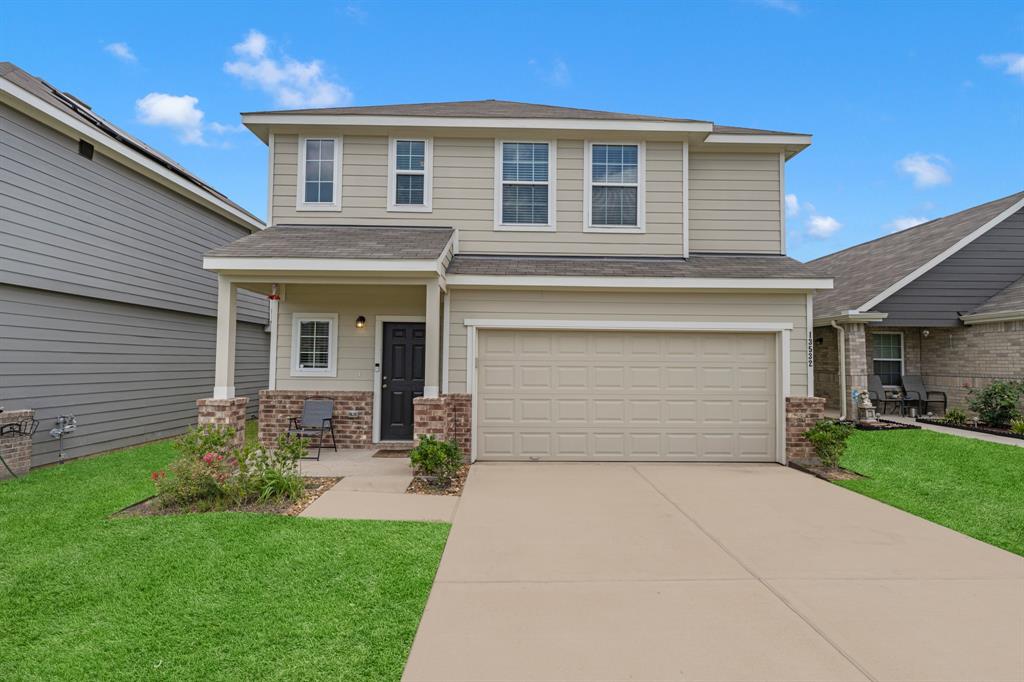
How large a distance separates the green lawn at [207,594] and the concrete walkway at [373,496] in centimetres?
34

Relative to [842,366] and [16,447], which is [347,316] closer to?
[16,447]

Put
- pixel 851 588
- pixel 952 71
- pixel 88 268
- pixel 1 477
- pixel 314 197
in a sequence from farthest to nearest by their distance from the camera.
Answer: pixel 952 71
pixel 314 197
pixel 88 268
pixel 1 477
pixel 851 588

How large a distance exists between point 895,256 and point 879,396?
422 centimetres

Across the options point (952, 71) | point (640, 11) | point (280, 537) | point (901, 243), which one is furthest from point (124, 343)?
point (952, 71)

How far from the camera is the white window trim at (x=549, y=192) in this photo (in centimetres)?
902

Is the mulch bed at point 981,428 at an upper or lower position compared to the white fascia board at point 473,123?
lower

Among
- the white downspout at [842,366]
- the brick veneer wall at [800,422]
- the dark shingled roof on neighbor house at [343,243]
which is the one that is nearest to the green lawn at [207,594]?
the dark shingled roof on neighbor house at [343,243]

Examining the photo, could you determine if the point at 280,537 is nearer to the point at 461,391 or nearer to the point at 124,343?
the point at 461,391

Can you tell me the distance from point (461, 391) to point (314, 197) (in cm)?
438

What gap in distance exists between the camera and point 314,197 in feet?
30.0

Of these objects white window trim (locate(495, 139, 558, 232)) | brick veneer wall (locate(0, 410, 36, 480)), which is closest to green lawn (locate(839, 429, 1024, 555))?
white window trim (locate(495, 139, 558, 232))

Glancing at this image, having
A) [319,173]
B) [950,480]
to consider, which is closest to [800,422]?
[950,480]

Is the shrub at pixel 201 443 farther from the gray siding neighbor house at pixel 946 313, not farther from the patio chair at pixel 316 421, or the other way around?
the gray siding neighbor house at pixel 946 313

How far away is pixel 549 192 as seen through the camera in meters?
9.04
